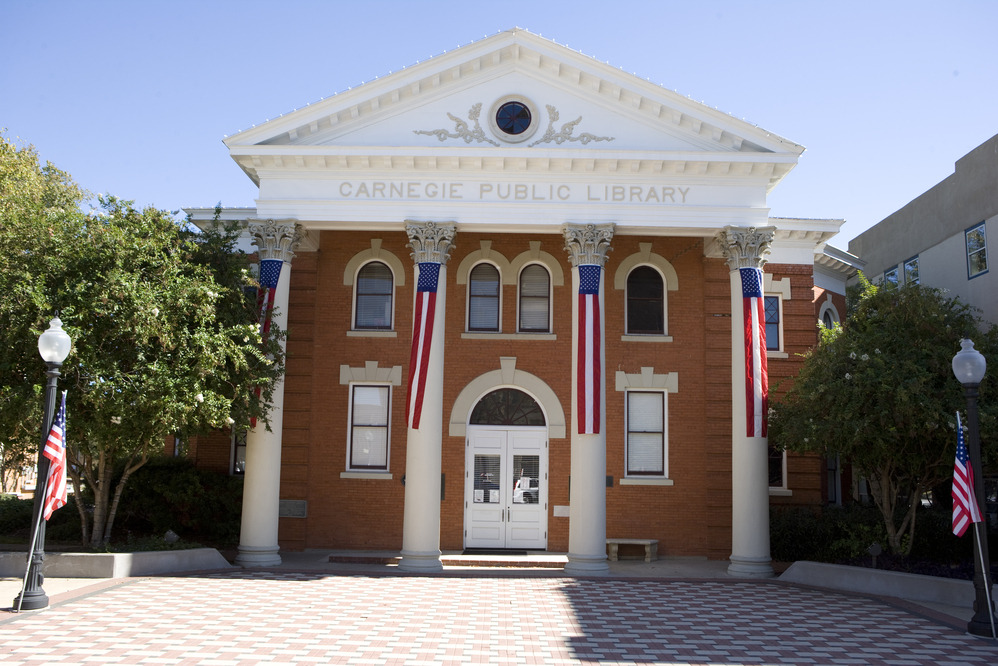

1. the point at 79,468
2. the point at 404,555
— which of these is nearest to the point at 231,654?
the point at 404,555

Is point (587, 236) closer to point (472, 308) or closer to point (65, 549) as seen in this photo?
point (472, 308)

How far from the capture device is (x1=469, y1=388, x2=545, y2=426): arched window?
2002cm

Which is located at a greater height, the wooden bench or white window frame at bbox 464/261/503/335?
white window frame at bbox 464/261/503/335

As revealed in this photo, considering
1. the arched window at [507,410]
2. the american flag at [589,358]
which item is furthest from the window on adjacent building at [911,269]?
the arched window at [507,410]

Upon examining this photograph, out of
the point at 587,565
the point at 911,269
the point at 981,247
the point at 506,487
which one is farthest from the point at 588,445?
the point at 911,269

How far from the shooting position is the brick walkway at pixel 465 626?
9.56 meters

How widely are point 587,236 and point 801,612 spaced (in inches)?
338

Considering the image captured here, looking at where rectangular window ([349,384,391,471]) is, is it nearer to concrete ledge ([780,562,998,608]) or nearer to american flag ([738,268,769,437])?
american flag ([738,268,769,437])

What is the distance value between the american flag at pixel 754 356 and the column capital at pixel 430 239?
6.50 metres

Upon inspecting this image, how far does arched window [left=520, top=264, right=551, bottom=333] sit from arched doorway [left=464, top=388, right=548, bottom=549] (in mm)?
1863

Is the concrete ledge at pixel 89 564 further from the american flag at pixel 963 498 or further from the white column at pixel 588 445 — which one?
the american flag at pixel 963 498

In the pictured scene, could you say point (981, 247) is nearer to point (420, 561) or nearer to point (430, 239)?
point (430, 239)

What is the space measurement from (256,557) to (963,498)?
13077mm

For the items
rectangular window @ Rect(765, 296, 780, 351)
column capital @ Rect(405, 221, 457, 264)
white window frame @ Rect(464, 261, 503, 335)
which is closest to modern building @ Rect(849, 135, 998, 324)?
rectangular window @ Rect(765, 296, 780, 351)
